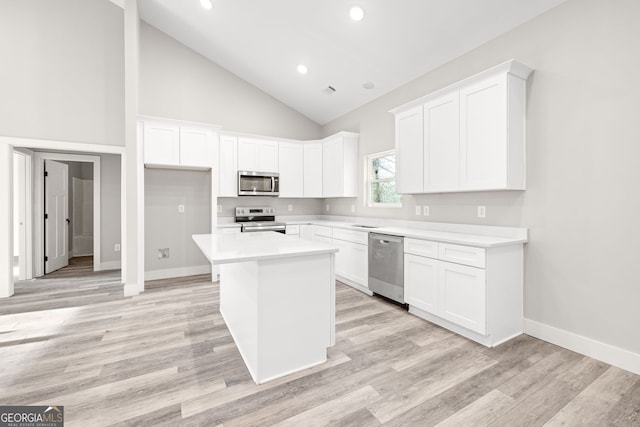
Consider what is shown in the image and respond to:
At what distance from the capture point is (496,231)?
2965mm

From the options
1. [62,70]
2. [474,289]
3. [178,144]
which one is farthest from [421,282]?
[62,70]

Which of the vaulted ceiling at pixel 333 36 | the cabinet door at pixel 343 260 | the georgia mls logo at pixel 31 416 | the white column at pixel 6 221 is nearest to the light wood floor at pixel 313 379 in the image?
the georgia mls logo at pixel 31 416

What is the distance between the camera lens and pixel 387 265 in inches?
141

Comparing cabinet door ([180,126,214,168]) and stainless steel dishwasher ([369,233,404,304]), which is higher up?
cabinet door ([180,126,214,168])

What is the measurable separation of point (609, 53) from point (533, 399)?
8.69 feet

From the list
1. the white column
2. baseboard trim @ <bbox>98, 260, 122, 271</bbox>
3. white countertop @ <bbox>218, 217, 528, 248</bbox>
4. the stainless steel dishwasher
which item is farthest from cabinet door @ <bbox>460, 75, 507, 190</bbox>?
baseboard trim @ <bbox>98, 260, 122, 271</bbox>

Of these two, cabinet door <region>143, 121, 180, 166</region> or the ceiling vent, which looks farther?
the ceiling vent

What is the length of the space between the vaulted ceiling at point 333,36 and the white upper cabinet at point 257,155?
1111 millimetres

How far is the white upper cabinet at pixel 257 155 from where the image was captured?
5066 mm

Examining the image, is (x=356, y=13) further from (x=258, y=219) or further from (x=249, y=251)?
(x=258, y=219)

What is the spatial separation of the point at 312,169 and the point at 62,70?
160 inches

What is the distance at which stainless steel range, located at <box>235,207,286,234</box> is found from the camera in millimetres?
4892

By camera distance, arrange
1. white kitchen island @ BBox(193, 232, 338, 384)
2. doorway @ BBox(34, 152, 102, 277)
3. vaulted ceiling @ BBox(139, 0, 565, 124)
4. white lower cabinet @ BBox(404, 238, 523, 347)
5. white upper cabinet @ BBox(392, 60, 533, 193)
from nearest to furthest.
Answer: white kitchen island @ BBox(193, 232, 338, 384) → white lower cabinet @ BBox(404, 238, 523, 347) → white upper cabinet @ BBox(392, 60, 533, 193) → vaulted ceiling @ BBox(139, 0, 565, 124) → doorway @ BBox(34, 152, 102, 277)

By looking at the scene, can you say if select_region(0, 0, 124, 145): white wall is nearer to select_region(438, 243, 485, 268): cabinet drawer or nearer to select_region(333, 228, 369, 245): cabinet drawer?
select_region(333, 228, 369, 245): cabinet drawer
